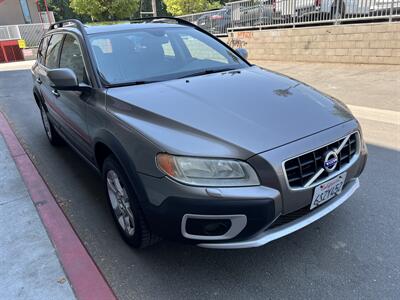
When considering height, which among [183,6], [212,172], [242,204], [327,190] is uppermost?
[183,6]

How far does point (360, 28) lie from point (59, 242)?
29.4 ft

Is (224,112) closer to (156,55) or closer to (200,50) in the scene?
(156,55)

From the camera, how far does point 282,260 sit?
2.61 meters

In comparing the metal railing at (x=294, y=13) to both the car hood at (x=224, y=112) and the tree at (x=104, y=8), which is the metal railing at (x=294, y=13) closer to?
the car hood at (x=224, y=112)

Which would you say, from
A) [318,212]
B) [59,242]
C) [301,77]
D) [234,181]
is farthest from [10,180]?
[301,77]

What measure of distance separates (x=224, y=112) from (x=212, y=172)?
498mm

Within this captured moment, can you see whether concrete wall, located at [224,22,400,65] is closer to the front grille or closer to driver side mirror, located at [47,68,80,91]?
the front grille

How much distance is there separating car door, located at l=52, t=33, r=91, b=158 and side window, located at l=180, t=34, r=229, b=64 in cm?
108

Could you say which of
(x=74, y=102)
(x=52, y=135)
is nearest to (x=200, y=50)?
(x=74, y=102)

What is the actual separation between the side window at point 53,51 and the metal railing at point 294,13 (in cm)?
791

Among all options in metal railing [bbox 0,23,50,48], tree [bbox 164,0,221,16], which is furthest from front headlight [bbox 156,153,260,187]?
metal railing [bbox 0,23,50,48]

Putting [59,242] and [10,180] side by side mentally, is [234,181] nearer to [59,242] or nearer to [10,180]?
[59,242]

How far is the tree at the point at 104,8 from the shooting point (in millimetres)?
26031

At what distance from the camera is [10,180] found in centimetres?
418
